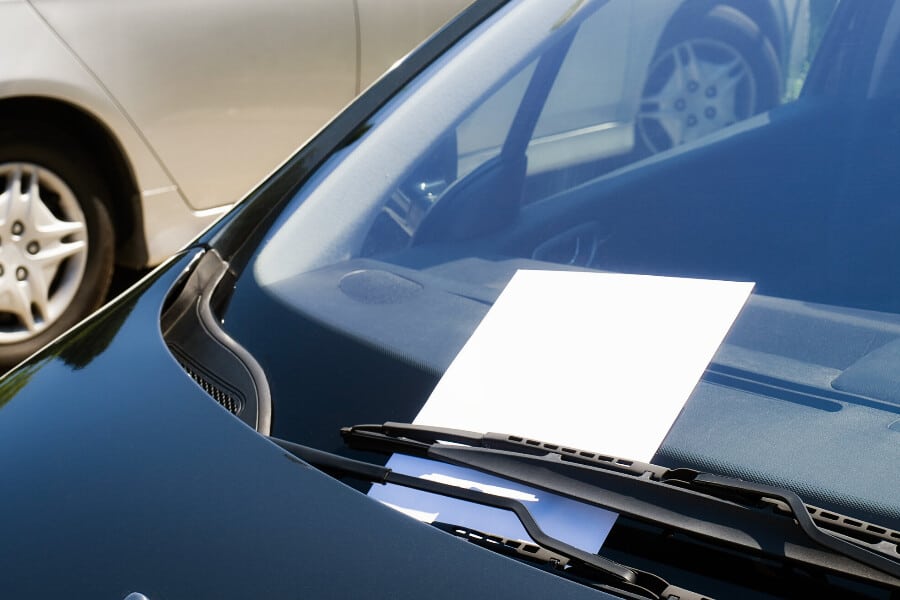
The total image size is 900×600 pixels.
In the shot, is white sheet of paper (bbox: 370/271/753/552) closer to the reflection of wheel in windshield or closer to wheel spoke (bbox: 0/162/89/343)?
the reflection of wheel in windshield

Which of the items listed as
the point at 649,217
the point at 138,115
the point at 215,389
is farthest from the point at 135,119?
the point at 649,217

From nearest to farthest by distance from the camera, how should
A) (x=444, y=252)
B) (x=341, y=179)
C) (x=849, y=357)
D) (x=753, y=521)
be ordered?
(x=753, y=521), (x=849, y=357), (x=444, y=252), (x=341, y=179)

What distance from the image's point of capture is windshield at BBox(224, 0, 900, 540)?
1174 millimetres

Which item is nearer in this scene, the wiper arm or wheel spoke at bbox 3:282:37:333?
the wiper arm

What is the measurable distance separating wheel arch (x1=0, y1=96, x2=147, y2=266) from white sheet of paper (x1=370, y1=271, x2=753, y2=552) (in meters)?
2.46

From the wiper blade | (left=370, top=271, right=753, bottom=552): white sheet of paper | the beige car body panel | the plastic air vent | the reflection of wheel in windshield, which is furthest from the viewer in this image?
the beige car body panel

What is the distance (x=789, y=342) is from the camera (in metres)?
1.24

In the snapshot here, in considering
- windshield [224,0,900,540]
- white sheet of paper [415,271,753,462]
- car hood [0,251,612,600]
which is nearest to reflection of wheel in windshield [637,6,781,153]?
windshield [224,0,900,540]

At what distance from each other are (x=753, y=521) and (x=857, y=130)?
0.61 meters

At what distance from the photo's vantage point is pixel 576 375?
4.12ft

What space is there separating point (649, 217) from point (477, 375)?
32cm

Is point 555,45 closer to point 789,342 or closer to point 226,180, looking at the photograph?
point 789,342

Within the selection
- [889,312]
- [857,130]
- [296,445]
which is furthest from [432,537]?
[857,130]

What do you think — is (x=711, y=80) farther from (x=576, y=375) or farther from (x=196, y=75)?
(x=196, y=75)
